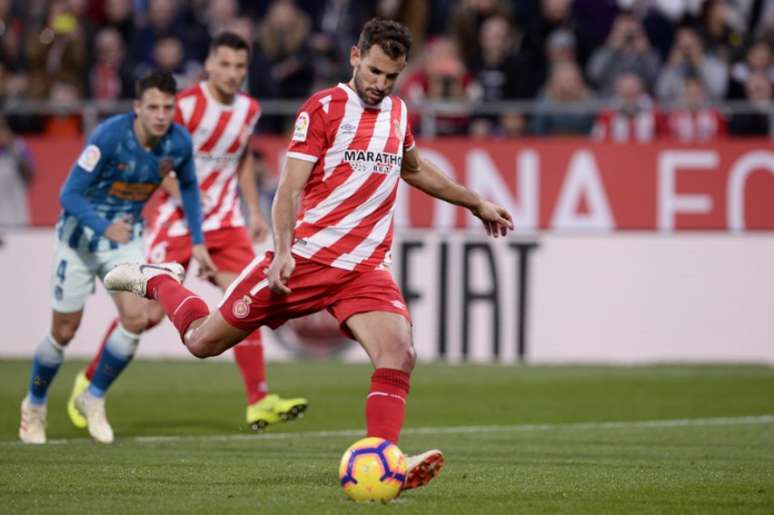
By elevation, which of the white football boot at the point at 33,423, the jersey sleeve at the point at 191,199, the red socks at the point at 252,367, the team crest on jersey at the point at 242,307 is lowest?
the white football boot at the point at 33,423

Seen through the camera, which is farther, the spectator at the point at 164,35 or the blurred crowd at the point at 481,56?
the spectator at the point at 164,35

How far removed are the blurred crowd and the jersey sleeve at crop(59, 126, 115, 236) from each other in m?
8.61

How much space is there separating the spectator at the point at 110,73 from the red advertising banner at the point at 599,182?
1159 millimetres

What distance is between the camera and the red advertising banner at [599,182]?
1783 centimetres

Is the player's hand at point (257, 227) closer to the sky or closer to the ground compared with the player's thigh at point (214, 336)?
closer to the sky

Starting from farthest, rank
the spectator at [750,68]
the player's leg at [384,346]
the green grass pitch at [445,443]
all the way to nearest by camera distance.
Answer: the spectator at [750,68] < the green grass pitch at [445,443] < the player's leg at [384,346]

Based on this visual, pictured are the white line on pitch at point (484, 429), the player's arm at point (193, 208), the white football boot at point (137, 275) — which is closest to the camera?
the white football boot at point (137, 275)

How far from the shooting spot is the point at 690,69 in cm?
1825

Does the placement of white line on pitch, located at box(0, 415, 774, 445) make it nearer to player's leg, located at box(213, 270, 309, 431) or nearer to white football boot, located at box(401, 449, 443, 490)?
player's leg, located at box(213, 270, 309, 431)

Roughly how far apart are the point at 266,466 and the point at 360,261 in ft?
5.22

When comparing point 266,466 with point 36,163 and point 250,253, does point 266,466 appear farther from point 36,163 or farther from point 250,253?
point 36,163

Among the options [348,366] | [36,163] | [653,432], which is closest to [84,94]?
[36,163]

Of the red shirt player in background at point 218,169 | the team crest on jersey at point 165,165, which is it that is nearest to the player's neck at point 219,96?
the red shirt player in background at point 218,169

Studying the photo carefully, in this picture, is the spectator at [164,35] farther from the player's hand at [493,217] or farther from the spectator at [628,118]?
the player's hand at [493,217]
